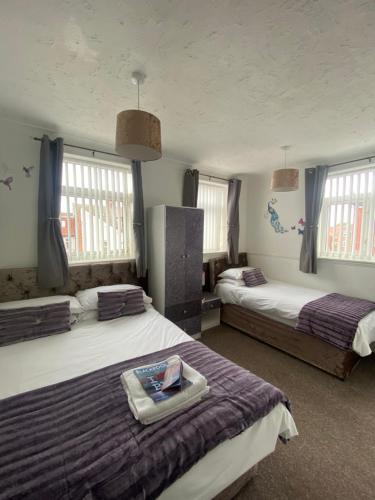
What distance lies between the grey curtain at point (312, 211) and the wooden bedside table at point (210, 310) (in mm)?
1463

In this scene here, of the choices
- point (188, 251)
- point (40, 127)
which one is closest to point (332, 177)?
point (188, 251)

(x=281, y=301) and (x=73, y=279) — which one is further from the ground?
(x=73, y=279)

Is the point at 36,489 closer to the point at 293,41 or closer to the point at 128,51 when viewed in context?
the point at 128,51

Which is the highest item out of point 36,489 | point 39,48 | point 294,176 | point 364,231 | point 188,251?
point 39,48

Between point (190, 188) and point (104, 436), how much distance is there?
293cm

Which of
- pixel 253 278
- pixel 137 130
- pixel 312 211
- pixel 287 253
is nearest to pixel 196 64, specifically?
pixel 137 130

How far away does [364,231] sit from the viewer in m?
2.89

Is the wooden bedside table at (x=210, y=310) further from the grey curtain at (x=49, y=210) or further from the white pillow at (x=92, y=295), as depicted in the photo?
the grey curtain at (x=49, y=210)

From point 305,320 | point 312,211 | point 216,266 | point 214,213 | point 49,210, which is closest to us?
point 49,210

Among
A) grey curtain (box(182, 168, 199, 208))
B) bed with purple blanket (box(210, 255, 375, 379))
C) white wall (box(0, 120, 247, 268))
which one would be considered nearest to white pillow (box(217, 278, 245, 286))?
bed with purple blanket (box(210, 255, 375, 379))

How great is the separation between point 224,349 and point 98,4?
3156mm

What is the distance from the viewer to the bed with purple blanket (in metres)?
2.20

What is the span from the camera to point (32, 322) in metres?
1.86

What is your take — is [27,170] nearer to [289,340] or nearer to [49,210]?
[49,210]
